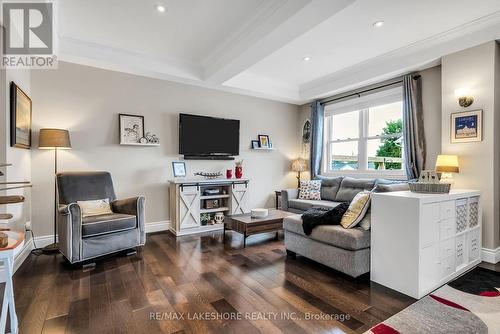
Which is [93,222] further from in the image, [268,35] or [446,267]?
[446,267]

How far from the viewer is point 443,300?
2100 millimetres

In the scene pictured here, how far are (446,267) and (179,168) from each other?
3.72m

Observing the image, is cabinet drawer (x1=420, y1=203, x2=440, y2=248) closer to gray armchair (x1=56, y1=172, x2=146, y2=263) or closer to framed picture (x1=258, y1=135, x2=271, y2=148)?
gray armchair (x1=56, y1=172, x2=146, y2=263)

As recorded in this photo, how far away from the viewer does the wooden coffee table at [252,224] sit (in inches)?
134

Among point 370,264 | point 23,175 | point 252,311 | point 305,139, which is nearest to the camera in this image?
point 252,311

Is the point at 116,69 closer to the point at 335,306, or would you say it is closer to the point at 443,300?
the point at 335,306

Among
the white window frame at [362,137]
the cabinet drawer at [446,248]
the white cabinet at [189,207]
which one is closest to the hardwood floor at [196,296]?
the cabinet drawer at [446,248]

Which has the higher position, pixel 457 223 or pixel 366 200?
pixel 366 200

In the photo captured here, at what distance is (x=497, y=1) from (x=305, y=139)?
3.63m

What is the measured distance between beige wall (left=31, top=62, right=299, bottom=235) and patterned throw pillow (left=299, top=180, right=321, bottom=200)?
0.89m

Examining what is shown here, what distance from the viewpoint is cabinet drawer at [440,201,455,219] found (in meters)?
2.33

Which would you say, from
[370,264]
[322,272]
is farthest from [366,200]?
[322,272]

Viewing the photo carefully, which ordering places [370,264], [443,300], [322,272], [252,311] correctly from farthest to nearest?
[322,272] < [370,264] < [443,300] < [252,311]

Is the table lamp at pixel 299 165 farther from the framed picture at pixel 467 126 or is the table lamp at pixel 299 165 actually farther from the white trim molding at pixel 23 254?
the white trim molding at pixel 23 254
